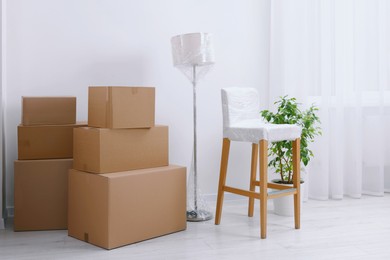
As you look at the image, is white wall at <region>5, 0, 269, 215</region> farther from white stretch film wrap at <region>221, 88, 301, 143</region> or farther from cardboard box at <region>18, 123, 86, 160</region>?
white stretch film wrap at <region>221, 88, 301, 143</region>

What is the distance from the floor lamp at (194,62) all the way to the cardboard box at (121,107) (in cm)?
41

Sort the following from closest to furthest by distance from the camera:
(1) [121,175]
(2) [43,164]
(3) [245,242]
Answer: (1) [121,175] → (3) [245,242] → (2) [43,164]

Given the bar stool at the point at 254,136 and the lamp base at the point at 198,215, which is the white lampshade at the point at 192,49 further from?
the lamp base at the point at 198,215

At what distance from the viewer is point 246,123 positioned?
9.05 feet

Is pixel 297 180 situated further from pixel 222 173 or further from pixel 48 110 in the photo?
pixel 48 110

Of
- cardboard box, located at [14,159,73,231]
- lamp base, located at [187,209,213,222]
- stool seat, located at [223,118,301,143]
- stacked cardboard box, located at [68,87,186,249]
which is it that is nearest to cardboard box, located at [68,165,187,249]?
stacked cardboard box, located at [68,87,186,249]

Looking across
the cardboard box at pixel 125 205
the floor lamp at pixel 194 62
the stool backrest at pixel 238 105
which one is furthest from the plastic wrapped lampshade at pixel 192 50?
the cardboard box at pixel 125 205

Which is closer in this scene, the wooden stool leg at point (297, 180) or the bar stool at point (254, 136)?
the bar stool at point (254, 136)

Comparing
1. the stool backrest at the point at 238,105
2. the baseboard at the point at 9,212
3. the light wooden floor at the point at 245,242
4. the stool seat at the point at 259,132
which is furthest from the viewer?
the baseboard at the point at 9,212

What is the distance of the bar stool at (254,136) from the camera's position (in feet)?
8.30

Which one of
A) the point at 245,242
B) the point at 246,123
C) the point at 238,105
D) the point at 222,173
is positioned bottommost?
the point at 245,242

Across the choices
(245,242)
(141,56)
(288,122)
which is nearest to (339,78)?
(288,122)

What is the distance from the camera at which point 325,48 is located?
347 cm

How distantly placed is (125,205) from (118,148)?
0.29m
